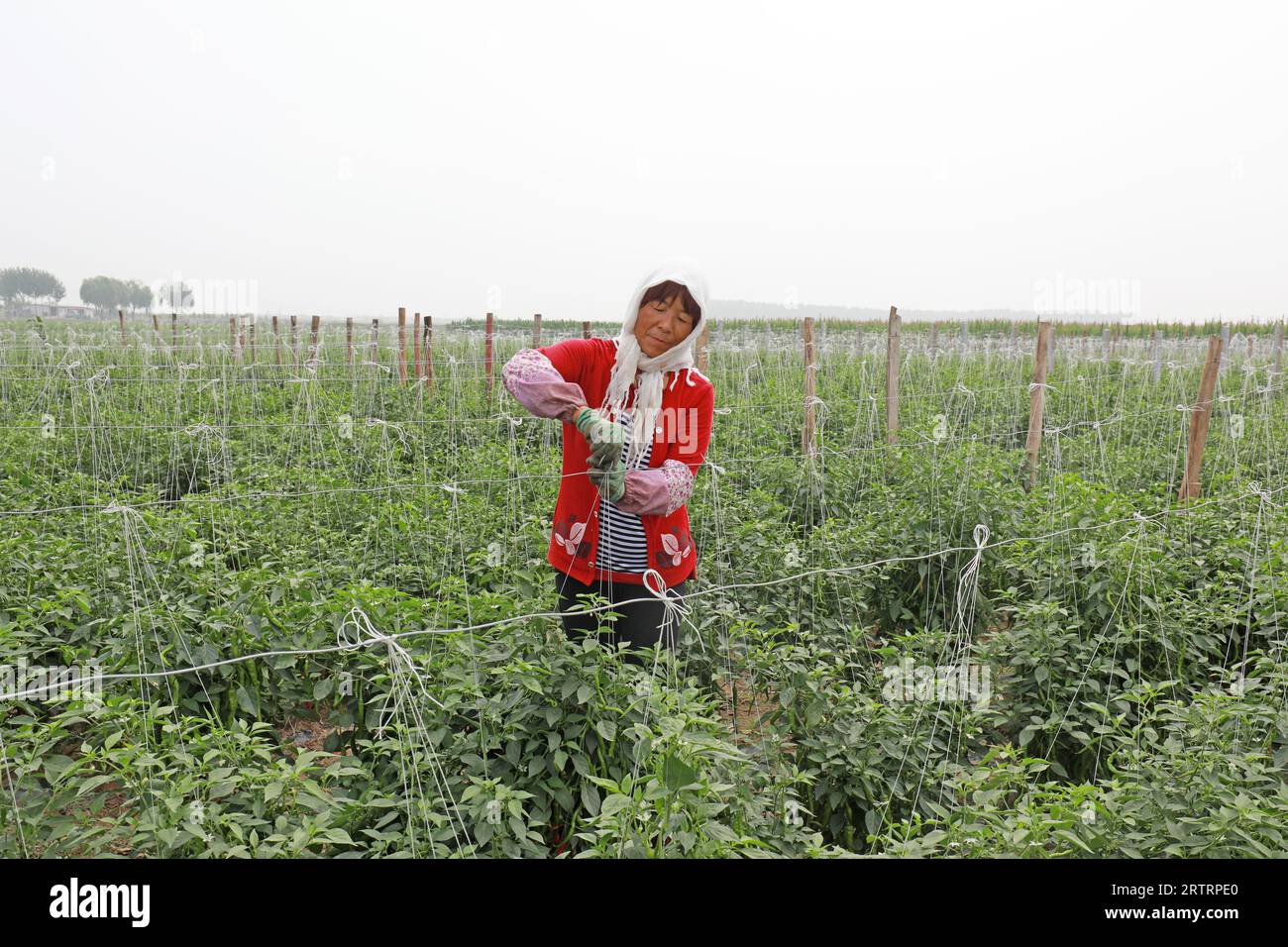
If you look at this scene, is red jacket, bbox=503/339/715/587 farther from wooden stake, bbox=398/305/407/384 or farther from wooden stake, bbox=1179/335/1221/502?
wooden stake, bbox=398/305/407/384

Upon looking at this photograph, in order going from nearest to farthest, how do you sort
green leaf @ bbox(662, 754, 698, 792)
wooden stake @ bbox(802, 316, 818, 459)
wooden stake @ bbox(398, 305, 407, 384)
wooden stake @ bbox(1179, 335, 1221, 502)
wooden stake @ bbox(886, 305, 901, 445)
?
green leaf @ bbox(662, 754, 698, 792)
wooden stake @ bbox(1179, 335, 1221, 502)
wooden stake @ bbox(802, 316, 818, 459)
wooden stake @ bbox(886, 305, 901, 445)
wooden stake @ bbox(398, 305, 407, 384)

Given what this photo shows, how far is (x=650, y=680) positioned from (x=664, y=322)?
1.02 meters

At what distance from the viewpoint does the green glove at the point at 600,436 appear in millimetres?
2281

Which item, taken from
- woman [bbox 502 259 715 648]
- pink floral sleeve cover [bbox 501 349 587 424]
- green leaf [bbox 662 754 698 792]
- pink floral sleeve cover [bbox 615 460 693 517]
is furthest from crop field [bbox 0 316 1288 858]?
pink floral sleeve cover [bbox 501 349 587 424]

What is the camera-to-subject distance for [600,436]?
90.4 inches

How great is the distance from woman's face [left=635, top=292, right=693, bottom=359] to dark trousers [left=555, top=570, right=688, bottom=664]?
2.51 feet

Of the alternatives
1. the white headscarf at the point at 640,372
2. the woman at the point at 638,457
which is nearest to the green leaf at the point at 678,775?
the woman at the point at 638,457

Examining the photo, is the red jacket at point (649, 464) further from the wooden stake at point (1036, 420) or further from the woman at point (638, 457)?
the wooden stake at point (1036, 420)

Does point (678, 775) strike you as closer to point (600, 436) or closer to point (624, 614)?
point (624, 614)

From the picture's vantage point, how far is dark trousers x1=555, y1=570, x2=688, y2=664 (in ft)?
8.23

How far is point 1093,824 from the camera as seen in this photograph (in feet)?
6.51

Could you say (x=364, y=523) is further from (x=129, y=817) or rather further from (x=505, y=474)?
(x=129, y=817)
